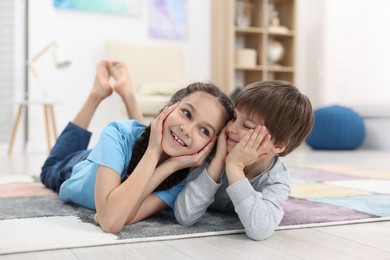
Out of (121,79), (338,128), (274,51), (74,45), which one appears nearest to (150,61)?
(74,45)

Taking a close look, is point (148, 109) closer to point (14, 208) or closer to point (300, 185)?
point (300, 185)

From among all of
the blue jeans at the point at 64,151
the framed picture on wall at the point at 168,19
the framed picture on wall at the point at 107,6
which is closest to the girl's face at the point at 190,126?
the blue jeans at the point at 64,151

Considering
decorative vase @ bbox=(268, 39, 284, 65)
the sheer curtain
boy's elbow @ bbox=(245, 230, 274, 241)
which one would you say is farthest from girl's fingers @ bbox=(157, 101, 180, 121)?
decorative vase @ bbox=(268, 39, 284, 65)

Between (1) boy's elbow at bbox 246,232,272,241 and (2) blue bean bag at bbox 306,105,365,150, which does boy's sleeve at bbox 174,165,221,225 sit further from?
(2) blue bean bag at bbox 306,105,365,150

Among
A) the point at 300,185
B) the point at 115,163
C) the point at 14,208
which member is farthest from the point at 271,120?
the point at 300,185

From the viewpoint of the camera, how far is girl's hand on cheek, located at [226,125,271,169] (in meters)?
1.19

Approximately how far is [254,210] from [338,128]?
142 inches

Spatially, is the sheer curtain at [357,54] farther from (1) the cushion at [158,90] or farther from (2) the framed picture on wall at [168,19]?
(1) the cushion at [158,90]

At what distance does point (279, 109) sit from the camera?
121cm

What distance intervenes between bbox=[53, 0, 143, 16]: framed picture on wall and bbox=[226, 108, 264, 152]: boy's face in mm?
3703

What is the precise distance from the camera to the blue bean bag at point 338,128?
4609 mm

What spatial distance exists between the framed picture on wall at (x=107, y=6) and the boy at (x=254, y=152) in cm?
368

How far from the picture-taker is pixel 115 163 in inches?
49.4

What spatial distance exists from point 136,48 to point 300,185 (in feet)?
9.25
